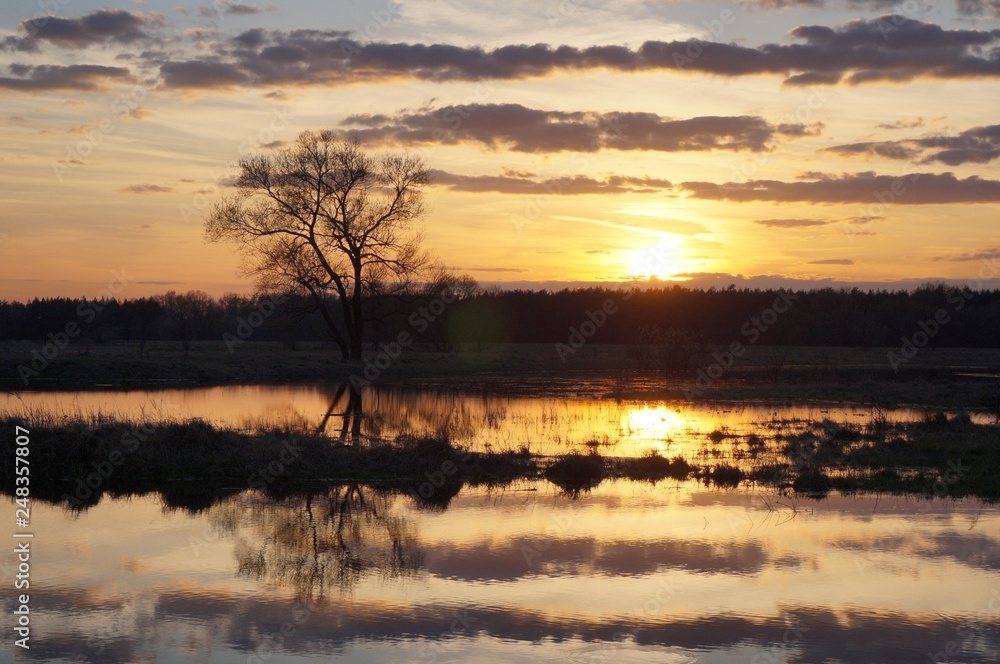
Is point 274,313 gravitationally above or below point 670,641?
above

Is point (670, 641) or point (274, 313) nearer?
point (670, 641)

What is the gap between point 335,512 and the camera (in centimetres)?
1489

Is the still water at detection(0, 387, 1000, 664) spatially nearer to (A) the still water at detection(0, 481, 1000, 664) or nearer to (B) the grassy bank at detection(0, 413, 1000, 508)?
(A) the still water at detection(0, 481, 1000, 664)

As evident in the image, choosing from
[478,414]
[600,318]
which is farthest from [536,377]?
[600,318]

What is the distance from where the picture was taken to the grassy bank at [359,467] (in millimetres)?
17281

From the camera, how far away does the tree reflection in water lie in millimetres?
11344

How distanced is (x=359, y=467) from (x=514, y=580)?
764cm

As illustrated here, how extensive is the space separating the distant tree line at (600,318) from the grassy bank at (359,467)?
59.5m

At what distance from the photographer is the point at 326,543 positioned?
12.8 metres

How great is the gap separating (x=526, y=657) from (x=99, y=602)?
4.99 metres

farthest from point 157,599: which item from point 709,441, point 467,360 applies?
point 467,360

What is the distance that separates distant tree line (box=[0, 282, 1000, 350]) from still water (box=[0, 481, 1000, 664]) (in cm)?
6387

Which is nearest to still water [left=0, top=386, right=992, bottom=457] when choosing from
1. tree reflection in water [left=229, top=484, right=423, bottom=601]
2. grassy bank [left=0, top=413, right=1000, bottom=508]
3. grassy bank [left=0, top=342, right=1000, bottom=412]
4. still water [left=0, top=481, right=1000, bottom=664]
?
grassy bank [left=0, top=413, right=1000, bottom=508]

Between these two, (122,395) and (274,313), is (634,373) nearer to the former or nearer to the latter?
(274,313)
